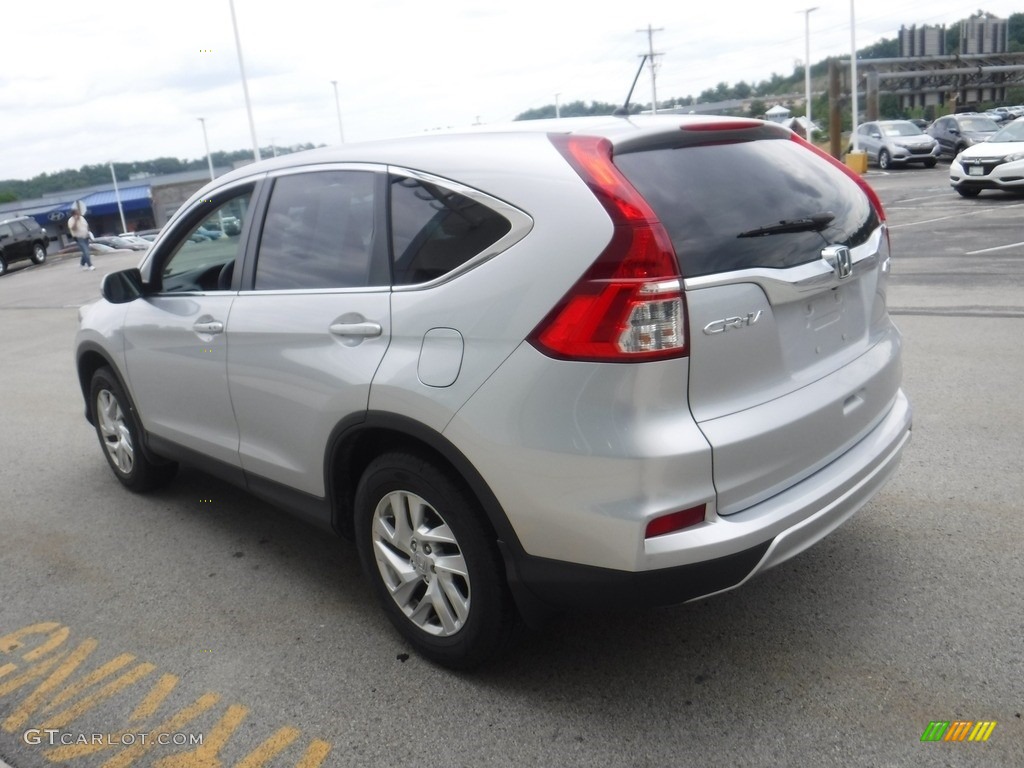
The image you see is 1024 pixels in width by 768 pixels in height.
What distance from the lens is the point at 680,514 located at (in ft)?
8.29

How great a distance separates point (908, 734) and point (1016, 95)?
9547 centimetres

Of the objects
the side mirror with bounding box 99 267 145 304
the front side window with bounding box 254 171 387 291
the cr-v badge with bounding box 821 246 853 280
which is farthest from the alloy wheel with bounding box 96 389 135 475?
the cr-v badge with bounding box 821 246 853 280

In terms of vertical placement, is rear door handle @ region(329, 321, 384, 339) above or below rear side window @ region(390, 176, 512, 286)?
below

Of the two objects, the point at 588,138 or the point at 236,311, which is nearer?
the point at 588,138

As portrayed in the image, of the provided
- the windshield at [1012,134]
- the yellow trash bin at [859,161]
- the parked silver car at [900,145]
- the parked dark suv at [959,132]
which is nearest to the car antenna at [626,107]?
the windshield at [1012,134]

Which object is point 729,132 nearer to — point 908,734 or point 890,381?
point 890,381

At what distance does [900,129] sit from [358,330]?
3162 centimetres

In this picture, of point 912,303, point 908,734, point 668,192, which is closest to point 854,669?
point 908,734

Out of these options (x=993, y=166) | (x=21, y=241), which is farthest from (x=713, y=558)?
(x=21, y=241)

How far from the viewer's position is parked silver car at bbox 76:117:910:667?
252 cm

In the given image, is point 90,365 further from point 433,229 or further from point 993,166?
point 993,166

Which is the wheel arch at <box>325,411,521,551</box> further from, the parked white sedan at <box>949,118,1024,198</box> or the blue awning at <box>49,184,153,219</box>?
the blue awning at <box>49,184,153,219</box>

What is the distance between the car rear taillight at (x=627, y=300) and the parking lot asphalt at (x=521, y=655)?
118 cm

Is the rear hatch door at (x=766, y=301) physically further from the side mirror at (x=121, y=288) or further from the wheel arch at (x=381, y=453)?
the side mirror at (x=121, y=288)
